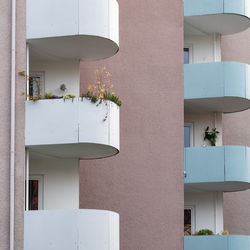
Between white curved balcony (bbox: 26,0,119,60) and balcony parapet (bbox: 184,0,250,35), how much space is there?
212 inches

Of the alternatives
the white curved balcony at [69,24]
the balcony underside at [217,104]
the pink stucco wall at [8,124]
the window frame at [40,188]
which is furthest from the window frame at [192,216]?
the pink stucco wall at [8,124]

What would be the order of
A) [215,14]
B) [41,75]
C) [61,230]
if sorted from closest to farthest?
[61,230]
[41,75]
[215,14]

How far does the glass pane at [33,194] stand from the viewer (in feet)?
97.9

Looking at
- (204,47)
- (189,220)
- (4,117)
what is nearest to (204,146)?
(189,220)

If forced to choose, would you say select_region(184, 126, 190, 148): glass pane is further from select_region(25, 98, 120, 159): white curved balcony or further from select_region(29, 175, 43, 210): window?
select_region(25, 98, 120, 159): white curved balcony

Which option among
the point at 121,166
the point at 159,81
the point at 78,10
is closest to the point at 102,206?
the point at 121,166

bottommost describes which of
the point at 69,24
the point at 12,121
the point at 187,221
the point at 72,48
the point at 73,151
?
Answer: the point at 187,221

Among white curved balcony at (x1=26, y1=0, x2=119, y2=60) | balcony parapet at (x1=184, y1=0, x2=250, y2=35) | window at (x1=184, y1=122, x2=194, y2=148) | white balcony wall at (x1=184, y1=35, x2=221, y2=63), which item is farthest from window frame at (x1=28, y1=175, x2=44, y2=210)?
white balcony wall at (x1=184, y1=35, x2=221, y2=63)

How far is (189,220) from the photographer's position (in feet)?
113

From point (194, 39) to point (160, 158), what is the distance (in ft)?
15.2

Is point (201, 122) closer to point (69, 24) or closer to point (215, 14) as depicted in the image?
point (215, 14)

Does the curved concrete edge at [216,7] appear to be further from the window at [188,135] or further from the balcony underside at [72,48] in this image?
the balcony underside at [72,48]

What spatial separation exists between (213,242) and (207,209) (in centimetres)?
192

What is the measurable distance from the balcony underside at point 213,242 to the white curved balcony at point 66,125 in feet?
17.6
